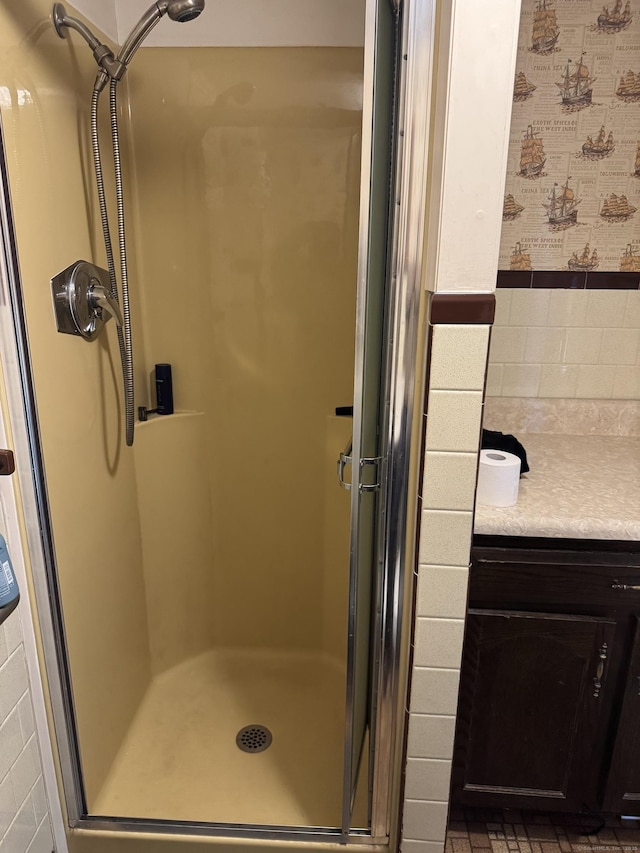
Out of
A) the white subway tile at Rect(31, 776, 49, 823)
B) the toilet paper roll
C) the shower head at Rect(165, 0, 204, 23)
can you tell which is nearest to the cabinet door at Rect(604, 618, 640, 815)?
the toilet paper roll

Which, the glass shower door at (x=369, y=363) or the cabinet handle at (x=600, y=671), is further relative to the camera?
the cabinet handle at (x=600, y=671)

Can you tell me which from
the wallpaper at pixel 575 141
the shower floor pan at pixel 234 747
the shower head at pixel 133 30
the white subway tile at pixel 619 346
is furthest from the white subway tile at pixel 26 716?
the white subway tile at pixel 619 346

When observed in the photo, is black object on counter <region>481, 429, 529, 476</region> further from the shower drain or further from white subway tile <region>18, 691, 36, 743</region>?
white subway tile <region>18, 691, 36, 743</region>

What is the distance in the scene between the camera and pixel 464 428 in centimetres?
109

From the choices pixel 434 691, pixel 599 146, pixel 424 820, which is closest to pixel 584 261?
pixel 599 146

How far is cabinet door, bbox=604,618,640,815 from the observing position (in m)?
1.37

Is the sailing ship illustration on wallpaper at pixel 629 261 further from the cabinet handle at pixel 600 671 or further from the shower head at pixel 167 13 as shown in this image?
the shower head at pixel 167 13

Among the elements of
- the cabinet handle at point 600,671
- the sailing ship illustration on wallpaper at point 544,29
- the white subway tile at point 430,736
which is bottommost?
the white subway tile at point 430,736

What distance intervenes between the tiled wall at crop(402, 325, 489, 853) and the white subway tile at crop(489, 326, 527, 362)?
0.76 metres

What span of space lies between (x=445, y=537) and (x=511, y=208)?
40.4 inches

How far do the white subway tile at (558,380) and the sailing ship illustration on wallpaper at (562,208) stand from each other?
0.39m

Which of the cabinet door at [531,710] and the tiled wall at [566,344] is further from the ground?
the tiled wall at [566,344]

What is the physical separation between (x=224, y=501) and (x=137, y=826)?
899mm

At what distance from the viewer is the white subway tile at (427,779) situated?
1288 mm
